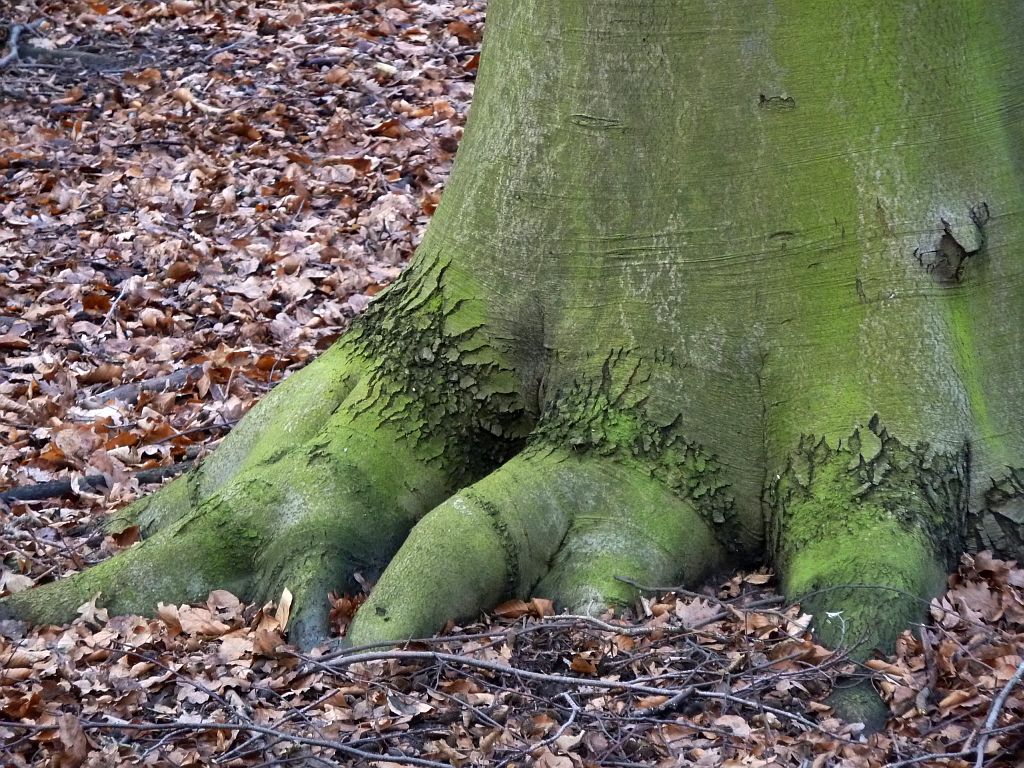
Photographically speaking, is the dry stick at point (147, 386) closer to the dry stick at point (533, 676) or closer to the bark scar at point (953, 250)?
the dry stick at point (533, 676)

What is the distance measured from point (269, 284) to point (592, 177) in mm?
3555

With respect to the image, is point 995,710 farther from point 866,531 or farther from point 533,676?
point 533,676

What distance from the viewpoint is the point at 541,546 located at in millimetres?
3498

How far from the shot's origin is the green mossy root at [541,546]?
3.33 metres

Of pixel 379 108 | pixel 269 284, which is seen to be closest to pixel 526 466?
pixel 269 284

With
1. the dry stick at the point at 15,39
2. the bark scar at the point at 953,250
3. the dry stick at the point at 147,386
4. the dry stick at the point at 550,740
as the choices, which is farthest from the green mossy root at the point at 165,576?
the dry stick at the point at 15,39

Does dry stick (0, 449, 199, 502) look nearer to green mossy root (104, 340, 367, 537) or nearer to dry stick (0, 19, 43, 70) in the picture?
green mossy root (104, 340, 367, 537)

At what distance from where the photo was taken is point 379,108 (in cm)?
881

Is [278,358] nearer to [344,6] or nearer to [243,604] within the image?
[243,604]

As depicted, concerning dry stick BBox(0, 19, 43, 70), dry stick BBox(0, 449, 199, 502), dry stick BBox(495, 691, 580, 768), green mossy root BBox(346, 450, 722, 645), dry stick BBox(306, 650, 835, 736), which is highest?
dry stick BBox(0, 19, 43, 70)

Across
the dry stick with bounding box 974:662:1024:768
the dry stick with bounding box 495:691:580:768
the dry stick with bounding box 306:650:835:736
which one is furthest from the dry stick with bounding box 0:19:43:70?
the dry stick with bounding box 974:662:1024:768

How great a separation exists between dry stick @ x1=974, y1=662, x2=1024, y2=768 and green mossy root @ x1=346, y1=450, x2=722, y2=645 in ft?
3.23

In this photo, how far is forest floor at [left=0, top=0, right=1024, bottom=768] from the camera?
292cm

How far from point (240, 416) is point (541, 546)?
240 centimetres
